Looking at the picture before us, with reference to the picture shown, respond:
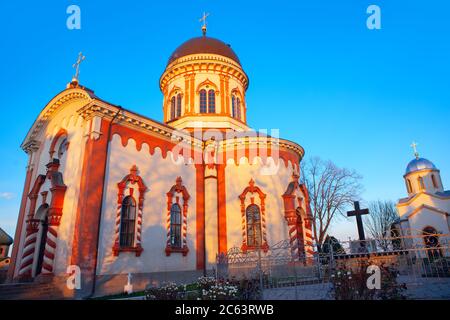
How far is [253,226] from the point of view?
1642 cm

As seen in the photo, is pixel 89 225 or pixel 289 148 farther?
pixel 289 148

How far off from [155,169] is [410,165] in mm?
30361

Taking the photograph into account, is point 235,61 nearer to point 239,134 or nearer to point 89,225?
point 239,134

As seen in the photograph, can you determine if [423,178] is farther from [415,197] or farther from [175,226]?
[175,226]

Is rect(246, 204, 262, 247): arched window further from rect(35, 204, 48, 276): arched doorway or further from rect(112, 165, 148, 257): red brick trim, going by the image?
rect(35, 204, 48, 276): arched doorway

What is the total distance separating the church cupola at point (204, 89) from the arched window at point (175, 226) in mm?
6316

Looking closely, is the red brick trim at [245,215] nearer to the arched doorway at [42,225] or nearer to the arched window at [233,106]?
the arched window at [233,106]

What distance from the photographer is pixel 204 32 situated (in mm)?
24297

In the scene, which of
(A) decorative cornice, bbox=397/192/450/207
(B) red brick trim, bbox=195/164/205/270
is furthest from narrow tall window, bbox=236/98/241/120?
(A) decorative cornice, bbox=397/192/450/207

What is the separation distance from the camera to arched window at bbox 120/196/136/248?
1273 centimetres

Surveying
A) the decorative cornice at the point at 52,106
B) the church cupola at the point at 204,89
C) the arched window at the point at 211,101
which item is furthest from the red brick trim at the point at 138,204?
the arched window at the point at 211,101

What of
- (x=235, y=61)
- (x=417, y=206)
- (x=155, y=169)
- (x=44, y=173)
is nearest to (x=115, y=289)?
(x=155, y=169)

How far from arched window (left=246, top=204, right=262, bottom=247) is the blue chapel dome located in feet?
81.1

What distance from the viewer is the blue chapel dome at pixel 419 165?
106 feet
